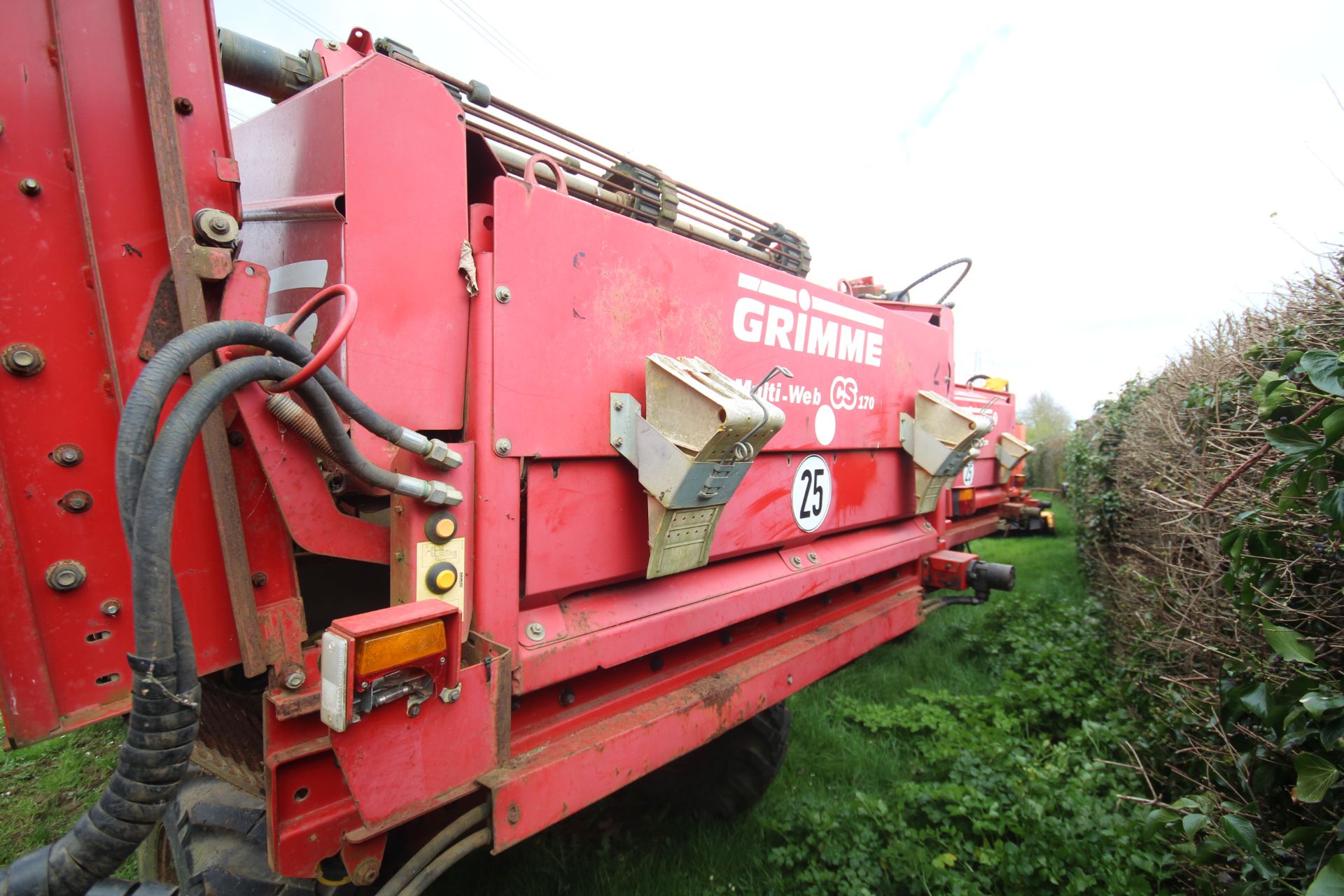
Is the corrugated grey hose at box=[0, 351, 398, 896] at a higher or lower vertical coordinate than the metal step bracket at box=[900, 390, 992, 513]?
lower

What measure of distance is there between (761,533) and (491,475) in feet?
3.78

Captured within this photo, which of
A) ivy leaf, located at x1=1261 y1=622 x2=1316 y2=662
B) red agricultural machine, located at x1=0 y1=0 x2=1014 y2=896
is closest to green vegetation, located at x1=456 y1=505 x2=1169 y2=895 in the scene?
red agricultural machine, located at x1=0 y1=0 x2=1014 y2=896

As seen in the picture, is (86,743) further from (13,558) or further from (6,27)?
(6,27)

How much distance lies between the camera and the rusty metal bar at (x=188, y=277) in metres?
1.10

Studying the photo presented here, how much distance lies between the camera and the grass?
7.61 ft

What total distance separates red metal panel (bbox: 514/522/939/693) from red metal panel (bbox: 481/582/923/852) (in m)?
0.19

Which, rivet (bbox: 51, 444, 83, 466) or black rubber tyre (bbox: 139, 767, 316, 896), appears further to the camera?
black rubber tyre (bbox: 139, 767, 316, 896)

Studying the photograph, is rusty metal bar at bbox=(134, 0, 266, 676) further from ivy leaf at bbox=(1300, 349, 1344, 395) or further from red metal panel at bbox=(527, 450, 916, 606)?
ivy leaf at bbox=(1300, 349, 1344, 395)

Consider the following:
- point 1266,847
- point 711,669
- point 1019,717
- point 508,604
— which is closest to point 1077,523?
point 1019,717

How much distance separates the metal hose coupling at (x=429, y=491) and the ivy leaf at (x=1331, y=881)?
6.12 feet

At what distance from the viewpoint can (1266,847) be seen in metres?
1.70

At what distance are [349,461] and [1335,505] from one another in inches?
85.2

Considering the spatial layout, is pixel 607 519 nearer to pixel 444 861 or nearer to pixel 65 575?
pixel 444 861

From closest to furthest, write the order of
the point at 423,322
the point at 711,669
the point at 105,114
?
the point at 105,114 < the point at 423,322 < the point at 711,669
